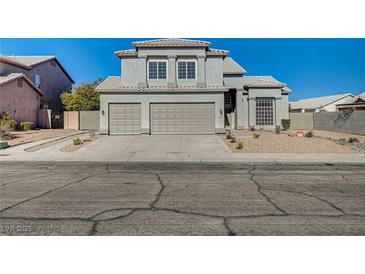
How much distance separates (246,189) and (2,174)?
28.6 ft

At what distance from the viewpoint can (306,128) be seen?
32031 millimetres

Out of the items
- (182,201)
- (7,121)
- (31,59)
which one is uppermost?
(31,59)

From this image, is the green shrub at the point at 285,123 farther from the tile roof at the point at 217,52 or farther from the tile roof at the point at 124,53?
the tile roof at the point at 124,53

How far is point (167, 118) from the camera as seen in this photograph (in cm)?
2372

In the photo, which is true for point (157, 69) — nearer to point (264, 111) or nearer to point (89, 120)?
point (89, 120)

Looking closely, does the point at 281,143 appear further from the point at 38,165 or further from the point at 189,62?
the point at 38,165

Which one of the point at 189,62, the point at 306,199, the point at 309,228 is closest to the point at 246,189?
the point at 306,199

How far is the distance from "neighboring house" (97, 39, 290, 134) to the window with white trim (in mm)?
5860

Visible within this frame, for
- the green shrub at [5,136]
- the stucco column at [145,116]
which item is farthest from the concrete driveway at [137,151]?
the green shrub at [5,136]

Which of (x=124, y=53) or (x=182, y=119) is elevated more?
(x=124, y=53)

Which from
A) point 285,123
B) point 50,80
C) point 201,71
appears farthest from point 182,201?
point 50,80

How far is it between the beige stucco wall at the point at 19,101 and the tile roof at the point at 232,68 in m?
20.8

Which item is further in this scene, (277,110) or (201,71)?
(277,110)

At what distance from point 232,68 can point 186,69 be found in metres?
7.33
